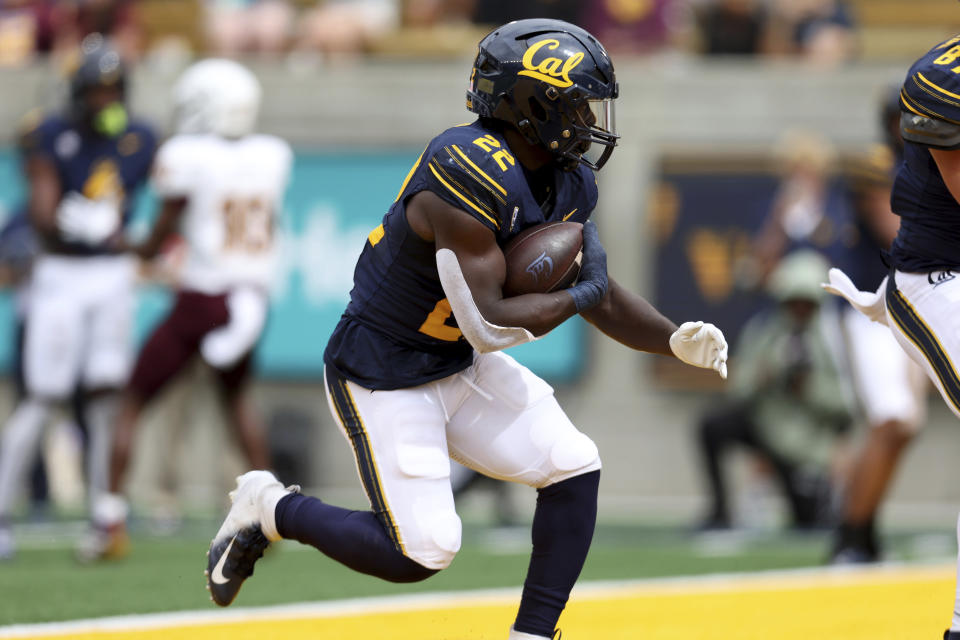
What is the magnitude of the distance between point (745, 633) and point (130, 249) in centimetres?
377

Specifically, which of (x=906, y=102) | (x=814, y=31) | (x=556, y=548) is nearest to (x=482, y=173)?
(x=556, y=548)

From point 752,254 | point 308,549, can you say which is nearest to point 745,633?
point 308,549

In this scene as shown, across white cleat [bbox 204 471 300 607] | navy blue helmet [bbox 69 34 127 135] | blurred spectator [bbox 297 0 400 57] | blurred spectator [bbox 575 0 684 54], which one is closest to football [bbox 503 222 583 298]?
white cleat [bbox 204 471 300 607]

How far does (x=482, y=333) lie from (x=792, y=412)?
16.9 ft

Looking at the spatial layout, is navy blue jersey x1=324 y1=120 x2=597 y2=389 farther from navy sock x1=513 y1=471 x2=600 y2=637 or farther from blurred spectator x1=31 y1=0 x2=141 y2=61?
blurred spectator x1=31 y1=0 x2=141 y2=61

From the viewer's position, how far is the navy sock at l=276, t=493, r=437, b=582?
12.6ft

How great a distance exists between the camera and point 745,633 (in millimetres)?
4758

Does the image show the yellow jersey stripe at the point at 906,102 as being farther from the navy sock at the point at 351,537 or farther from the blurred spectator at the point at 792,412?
the blurred spectator at the point at 792,412

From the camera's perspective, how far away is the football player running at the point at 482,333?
3643mm

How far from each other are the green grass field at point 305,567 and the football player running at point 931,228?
2.41 metres

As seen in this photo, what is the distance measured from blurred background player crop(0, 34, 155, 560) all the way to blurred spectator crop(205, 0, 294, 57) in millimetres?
3854

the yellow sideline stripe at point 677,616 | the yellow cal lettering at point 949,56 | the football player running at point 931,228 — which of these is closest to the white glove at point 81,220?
the yellow sideline stripe at point 677,616

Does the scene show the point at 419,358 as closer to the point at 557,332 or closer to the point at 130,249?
the point at 130,249

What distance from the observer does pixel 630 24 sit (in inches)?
420
